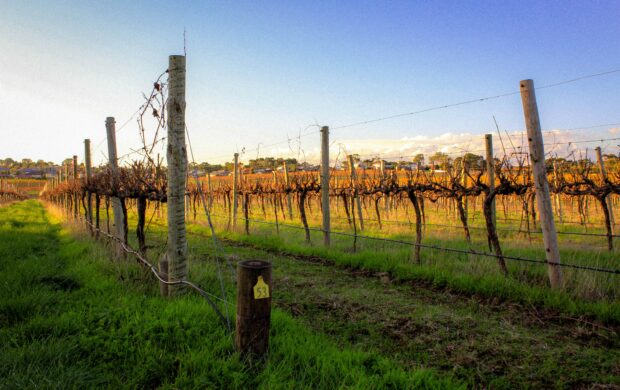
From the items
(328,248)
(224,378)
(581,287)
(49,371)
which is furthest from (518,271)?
(49,371)

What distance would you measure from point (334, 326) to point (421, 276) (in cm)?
292

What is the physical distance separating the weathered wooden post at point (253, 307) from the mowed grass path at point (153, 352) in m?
0.13

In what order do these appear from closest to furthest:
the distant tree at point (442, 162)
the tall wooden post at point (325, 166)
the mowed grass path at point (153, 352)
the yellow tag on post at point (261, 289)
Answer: the mowed grass path at point (153, 352)
the yellow tag on post at point (261, 289)
the tall wooden post at point (325, 166)
the distant tree at point (442, 162)

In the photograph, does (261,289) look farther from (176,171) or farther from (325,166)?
(325,166)

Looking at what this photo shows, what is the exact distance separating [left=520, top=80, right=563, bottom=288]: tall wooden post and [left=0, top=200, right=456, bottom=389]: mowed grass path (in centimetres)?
370

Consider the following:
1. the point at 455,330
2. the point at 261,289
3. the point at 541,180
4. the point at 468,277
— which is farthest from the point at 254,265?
the point at 541,180

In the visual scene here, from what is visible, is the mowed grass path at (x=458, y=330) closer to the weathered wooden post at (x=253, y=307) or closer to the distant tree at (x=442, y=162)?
the weathered wooden post at (x=253, y=307)

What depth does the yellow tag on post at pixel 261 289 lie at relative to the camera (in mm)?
3229

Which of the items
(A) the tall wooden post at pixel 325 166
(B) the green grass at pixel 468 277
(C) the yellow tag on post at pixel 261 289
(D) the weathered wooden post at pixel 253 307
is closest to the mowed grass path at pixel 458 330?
(B) the green grass at pixel 468 277

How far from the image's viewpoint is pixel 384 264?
796 cm

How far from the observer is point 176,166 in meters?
4.92

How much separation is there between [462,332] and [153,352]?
341cm

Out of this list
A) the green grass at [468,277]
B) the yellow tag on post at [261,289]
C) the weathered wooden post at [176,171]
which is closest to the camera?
the yellow tag on post at [261,289]

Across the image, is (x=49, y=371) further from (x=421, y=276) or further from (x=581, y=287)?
(x=581, y=287)
